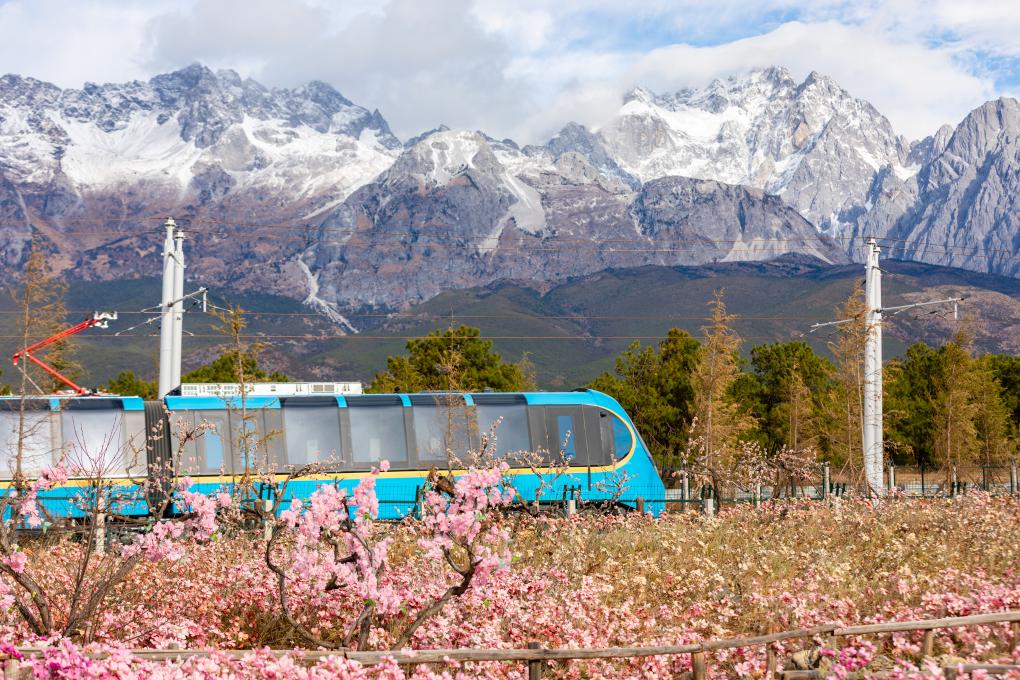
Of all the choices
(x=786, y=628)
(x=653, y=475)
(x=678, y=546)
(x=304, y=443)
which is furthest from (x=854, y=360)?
(x=786, y=628)

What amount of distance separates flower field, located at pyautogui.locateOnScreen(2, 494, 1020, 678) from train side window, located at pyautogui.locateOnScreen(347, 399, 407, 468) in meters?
8.78

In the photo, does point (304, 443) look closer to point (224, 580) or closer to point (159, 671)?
point (224, 580)

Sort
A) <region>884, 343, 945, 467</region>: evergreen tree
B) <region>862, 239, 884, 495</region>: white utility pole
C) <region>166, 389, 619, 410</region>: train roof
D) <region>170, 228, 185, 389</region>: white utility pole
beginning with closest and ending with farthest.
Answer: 1. <region>166, 389, 619, 410</region>: train roof
2. <region>862, 239, 884, 495</region>: white utility pole
3. <region>170, 228, 185, 389</region>: white utility pole
4. <region>884, 343, 945, 467</region>: evergreen tree

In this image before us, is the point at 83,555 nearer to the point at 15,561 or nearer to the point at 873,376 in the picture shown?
the point at 15,561

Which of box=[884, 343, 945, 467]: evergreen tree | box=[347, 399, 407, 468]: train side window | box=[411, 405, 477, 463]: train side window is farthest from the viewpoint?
box=[884, 343, 945, 467]: evergreen tree

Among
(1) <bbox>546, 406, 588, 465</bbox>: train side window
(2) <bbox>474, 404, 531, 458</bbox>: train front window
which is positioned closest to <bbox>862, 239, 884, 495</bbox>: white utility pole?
(1) <bbox>546, 406, 588, 465</bbox>: train side window

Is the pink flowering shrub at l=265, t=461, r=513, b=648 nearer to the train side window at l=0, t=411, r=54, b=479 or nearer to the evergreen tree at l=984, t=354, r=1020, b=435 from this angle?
the train side window at l=0, t=411, r=54, b=479

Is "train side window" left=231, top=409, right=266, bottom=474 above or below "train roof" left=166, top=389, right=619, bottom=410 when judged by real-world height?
below

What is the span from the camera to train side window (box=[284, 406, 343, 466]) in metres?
27.0

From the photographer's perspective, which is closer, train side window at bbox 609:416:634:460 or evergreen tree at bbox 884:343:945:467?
train side window at bbox 609:416:634:460

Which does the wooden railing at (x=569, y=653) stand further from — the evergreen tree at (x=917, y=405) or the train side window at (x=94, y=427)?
the evergreen tree at (x=917, y=405)

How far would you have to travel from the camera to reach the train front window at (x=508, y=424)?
91.8 ft

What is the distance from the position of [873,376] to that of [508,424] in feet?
35.1

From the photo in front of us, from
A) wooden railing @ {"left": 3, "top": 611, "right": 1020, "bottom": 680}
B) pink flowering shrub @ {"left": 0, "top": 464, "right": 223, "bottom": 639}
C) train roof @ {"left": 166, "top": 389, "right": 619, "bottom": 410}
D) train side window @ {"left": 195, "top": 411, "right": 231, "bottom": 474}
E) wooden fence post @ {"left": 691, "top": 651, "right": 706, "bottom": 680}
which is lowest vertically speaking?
wooden fence post @ {"left": 691, "top": 651, "right": 706, "bottom": 680}
